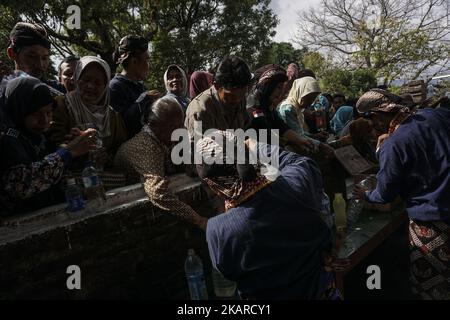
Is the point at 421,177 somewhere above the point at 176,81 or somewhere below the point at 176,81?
below

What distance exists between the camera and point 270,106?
3.18m

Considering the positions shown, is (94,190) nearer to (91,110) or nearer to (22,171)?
(22,171)

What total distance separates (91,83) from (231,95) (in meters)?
1.11

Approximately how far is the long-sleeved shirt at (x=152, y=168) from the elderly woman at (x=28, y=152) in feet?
1.06

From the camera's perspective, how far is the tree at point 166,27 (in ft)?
33.7

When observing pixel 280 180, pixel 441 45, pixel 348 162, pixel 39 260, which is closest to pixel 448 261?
Answer: pixel 348 162

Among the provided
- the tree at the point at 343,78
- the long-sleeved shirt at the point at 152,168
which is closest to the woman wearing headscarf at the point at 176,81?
the long-sleeved shirt at the point at 152,168

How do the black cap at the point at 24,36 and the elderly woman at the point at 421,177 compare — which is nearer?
the elderly woman at the point at 421,177

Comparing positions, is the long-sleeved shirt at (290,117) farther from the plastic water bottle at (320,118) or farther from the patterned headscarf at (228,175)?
the plastic water bottle at (320,118)

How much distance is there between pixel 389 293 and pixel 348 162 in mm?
1449

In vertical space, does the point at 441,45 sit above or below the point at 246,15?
below

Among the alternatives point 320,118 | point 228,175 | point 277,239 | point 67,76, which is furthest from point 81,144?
point 320,118
